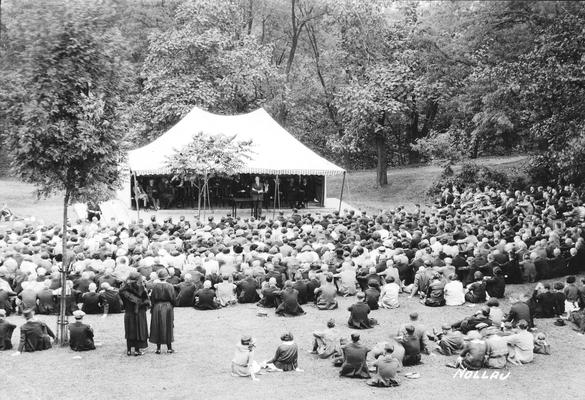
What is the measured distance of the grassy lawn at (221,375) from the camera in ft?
38.4

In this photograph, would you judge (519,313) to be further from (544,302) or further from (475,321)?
(544,302)

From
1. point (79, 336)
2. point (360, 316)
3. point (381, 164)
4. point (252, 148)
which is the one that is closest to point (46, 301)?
point (79, 336)

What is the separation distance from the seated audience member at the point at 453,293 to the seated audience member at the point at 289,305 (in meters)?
3.60

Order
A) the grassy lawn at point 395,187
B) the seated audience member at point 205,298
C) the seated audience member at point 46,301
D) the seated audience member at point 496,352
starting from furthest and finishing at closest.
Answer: the grassy lawn at point 395,187
the seated audience member at point 205,298
the seated audience member at point 46,301
the seated audience member at point 496,352

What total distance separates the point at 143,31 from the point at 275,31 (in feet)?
32.4

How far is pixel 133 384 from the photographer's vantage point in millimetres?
11945

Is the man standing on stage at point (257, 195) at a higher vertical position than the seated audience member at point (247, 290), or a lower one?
higher

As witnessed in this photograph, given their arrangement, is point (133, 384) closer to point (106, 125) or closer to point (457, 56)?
point (106, 125)

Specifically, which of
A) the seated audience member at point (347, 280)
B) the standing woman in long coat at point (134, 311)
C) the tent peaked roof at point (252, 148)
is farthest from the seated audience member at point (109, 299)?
the tent peaked roof at point (252, 148)

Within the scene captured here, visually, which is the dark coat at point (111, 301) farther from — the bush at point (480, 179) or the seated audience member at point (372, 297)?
the bush at point (480, 179)

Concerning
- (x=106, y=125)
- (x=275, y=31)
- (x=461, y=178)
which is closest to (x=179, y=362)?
(x=106, y=125)

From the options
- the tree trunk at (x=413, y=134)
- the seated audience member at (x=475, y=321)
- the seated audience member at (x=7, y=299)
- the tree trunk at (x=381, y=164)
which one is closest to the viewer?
the seated audience member at (x=475, y=321)

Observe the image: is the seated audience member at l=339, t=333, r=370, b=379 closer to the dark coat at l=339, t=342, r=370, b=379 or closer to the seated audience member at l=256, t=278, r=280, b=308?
the dark coat at l=339, t=342, r=370, b=379

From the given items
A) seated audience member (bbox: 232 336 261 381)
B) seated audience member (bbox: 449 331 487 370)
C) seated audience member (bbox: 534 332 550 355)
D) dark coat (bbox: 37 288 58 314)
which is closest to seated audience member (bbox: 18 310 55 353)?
dark coat (bbox: 37 288 58 314)
